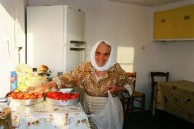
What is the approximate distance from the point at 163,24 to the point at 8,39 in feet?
10.1

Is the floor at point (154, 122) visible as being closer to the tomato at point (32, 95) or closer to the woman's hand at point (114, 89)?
the woman's hand at point (114, 89)

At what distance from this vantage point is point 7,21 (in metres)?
2.15

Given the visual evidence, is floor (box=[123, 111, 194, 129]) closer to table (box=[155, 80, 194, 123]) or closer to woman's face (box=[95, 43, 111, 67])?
table (box=[155, 80, 194, 123])

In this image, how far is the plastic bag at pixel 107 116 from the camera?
206 centimetres

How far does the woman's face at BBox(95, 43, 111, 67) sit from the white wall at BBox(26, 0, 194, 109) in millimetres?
1803

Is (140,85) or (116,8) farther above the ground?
(116,8)

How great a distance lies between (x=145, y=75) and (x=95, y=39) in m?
1.41

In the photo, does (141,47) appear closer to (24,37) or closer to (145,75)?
(145,75)

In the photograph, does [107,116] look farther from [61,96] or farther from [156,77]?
[156,77]

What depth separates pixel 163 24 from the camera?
430 centimetres

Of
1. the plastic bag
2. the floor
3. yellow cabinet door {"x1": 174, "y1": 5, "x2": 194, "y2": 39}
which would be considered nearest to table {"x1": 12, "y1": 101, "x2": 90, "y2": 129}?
the plastic bag

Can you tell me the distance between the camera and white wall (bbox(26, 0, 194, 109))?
4031mm

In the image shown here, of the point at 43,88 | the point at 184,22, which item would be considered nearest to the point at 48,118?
the point at 43,88

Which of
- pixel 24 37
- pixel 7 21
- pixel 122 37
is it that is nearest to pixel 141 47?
pixel 122 37
